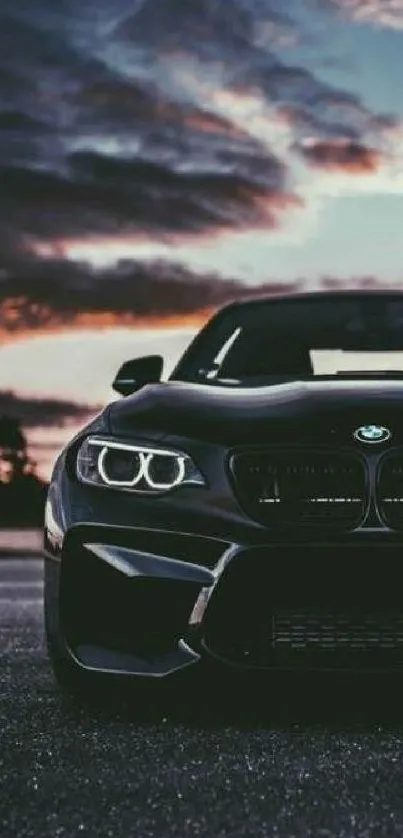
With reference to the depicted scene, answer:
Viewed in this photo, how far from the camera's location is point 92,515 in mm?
5379

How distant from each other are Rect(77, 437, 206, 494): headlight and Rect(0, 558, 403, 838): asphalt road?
64cm

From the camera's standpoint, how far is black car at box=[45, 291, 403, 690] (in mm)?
5152

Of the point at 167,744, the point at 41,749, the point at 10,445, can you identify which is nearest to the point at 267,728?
the point at 167,744

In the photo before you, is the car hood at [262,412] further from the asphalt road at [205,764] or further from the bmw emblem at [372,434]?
the asphalt road at [205,764]

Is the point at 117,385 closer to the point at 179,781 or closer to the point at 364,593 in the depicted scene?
the point at 364,593

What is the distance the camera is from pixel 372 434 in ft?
17.5

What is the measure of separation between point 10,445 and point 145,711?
12679 cm

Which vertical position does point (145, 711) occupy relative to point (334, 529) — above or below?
below

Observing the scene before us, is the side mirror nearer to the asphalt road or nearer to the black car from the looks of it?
the black car

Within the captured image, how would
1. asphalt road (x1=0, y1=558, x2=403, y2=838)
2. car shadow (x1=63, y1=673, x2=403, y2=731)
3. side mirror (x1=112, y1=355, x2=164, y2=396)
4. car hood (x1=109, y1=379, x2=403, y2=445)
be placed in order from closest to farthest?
asphalt road (x1=0, y1=558, x2=403, y2=838)
car shadow (x1=63, y1=673, x2=403, y2=731)
car hood (x1=109, y1=379, x2=403, y2=445)
side mirror (x1=112, y1=355, x2=164, y2=396)

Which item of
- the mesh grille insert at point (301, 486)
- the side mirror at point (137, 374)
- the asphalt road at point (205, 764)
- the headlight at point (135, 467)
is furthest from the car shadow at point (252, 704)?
the side mirror at point (137, 374)

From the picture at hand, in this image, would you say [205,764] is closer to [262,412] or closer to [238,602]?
[238,602]

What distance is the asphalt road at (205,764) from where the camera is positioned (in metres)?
3.96

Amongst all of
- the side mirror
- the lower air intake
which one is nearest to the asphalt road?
the lower air intake
